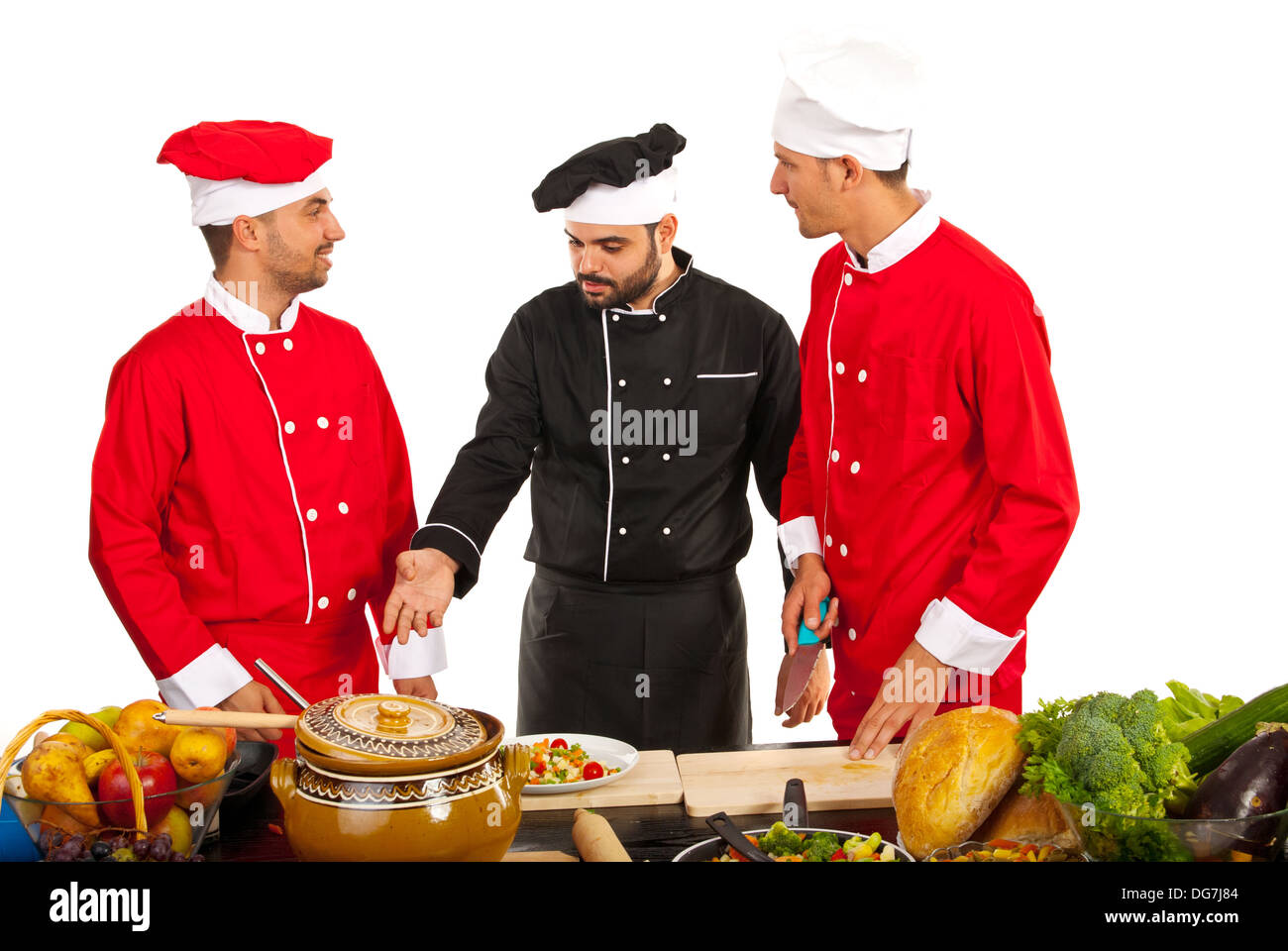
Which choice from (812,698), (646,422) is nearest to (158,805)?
(646,422)

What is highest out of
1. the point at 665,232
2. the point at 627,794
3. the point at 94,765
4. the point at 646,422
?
the point at 665,232

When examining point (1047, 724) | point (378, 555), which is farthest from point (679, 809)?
point (378, 555)

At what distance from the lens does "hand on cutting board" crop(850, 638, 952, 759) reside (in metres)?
2.25

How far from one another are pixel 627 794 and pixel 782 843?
0.39m

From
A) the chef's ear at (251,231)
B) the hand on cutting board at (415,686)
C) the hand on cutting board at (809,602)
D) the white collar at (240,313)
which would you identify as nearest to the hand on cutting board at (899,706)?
the hand on cutting board at (809,602)

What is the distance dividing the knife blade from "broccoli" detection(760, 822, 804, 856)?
936mm

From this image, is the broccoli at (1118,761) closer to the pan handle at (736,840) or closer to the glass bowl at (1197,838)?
the glass bowl at (1197,838)

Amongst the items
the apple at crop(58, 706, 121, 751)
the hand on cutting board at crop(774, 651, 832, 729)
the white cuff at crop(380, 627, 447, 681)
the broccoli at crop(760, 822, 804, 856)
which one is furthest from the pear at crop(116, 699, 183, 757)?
the hand on cutting board at crop(774, 651, 832, 729)

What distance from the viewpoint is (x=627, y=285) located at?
3223 mm

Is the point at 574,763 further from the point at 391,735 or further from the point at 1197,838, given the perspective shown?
the point at 1197,838

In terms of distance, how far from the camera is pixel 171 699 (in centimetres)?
261

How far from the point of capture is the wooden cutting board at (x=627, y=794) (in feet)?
6.73

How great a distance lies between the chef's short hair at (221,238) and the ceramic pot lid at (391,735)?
149cm

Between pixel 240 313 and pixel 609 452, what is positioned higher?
pixel 240 313
